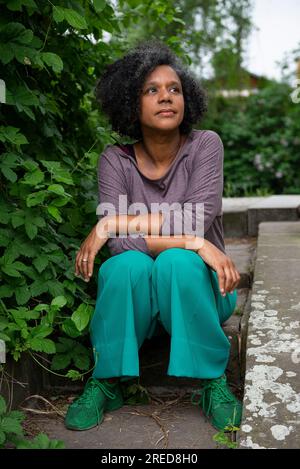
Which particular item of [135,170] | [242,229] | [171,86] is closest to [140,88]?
[171,86]

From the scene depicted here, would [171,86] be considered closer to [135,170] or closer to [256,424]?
[135,170]

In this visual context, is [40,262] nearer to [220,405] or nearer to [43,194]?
[43,194]

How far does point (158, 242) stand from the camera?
2.34 m

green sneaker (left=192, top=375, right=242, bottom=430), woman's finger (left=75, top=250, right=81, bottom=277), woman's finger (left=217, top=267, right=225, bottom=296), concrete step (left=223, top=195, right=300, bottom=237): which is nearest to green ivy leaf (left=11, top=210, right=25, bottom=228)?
woman's finger (left=75, top=250, right=81, bottom=277)

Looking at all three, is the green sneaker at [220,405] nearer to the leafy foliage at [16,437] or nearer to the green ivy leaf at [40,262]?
the leafy foliage at [16,437]

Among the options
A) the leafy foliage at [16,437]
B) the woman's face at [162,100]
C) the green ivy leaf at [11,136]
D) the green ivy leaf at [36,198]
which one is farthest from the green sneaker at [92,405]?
the woman's face at [162,100]

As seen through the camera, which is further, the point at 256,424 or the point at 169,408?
the point at 169,408

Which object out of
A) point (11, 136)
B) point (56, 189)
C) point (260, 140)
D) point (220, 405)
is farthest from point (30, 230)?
point (260, 140)

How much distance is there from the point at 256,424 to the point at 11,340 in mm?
891

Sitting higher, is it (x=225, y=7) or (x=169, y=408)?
(x=225, y=7)

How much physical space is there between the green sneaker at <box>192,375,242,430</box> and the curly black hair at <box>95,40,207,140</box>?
44.7 inches

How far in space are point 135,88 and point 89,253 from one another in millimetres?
761

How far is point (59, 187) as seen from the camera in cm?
221

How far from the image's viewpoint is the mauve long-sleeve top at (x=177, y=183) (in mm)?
2467
